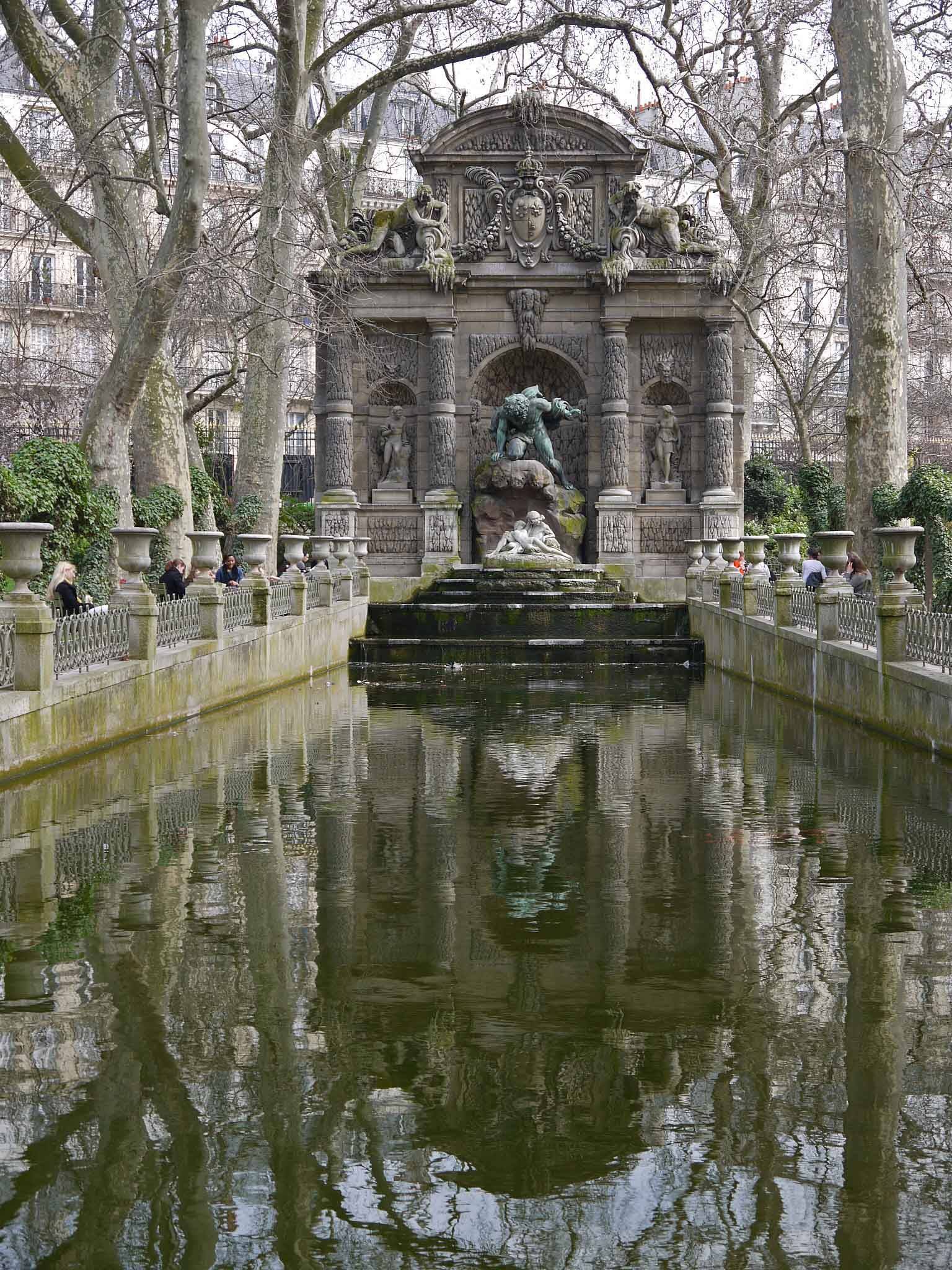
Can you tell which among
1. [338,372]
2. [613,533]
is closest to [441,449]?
[338,372]

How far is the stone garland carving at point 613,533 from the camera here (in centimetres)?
3119

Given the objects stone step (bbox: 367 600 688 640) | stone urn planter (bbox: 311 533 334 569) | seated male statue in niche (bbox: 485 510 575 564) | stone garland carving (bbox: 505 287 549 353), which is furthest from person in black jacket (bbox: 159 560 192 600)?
stone garland carving (bbox: 505 287 549 353)

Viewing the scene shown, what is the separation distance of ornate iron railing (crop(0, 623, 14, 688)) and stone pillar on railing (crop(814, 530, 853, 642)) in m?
8.03

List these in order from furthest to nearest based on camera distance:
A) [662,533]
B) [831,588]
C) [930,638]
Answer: [662,533] → [831,588] → [930,638]

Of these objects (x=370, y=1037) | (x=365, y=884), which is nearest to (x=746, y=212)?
(x=365, y=884)

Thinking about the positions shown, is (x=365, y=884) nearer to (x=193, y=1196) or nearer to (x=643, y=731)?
(x=193, y=1196)

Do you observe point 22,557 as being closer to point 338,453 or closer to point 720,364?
point 338,453

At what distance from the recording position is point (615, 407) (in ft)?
104

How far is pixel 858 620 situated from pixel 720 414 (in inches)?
663

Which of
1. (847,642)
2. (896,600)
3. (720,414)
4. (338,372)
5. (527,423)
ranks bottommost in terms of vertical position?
(847,642)

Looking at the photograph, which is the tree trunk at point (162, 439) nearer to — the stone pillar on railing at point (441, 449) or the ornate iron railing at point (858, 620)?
the stone pillar on railing at point (441, 449)

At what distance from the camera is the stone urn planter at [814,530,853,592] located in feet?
53.1

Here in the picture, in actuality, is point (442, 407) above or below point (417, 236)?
below

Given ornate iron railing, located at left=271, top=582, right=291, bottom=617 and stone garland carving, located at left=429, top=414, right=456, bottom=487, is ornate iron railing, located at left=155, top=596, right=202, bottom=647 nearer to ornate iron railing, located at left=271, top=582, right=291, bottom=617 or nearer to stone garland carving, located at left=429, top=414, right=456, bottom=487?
ornate iron railing, located at left=271, top=582, right=291, bottom=617
